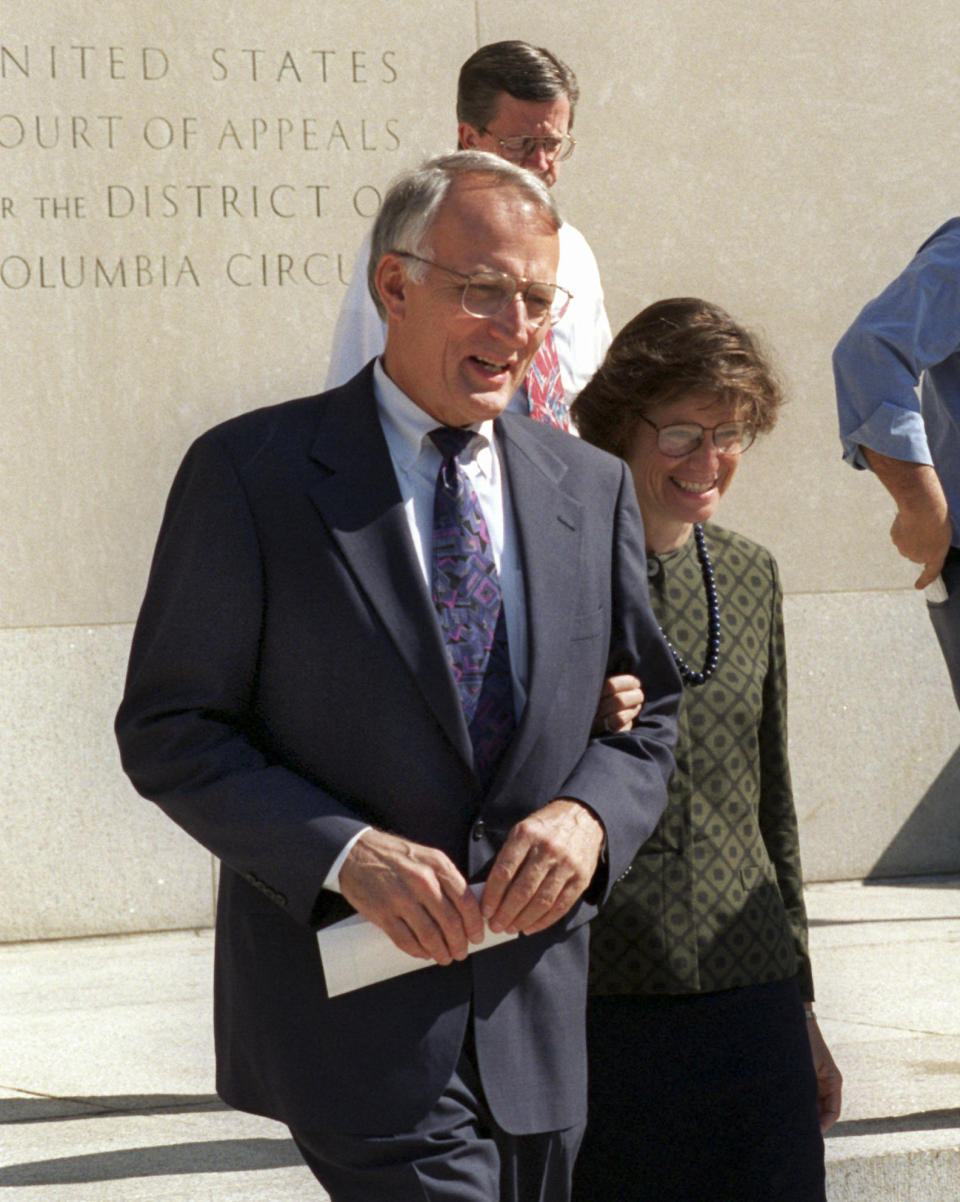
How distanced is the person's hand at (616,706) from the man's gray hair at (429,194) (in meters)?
0.56

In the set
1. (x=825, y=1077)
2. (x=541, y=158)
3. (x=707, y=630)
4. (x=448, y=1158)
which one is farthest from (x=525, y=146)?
(x=448, y=1158)

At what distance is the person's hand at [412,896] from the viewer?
6.81 ft

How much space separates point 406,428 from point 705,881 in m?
0.81

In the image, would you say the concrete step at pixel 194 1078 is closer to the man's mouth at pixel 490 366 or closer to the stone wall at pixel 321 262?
the stone wall at pixel 321 262

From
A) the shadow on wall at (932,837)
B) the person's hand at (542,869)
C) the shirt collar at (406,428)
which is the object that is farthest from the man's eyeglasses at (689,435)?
the shadow on wall at (932,837)

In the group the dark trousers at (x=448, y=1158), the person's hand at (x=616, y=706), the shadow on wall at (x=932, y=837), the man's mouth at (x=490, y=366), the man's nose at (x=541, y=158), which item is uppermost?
the man's mouth at (x=490, y=366)

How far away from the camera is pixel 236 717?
88.1 inches

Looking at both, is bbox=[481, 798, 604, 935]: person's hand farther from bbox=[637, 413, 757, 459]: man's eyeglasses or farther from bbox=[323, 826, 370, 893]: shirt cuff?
bbox=[637, 413, 757, 459]: man's eyeglasses

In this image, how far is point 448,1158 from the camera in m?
2.12

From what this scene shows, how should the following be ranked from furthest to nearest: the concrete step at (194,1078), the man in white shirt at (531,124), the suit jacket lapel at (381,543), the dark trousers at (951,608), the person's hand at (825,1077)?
the man in white shirt at (531,124), the concrete step at (194,1078), the dark trousers at (951,608), the person's hand at (825,1077), the suit jacket lapel at (381,543)

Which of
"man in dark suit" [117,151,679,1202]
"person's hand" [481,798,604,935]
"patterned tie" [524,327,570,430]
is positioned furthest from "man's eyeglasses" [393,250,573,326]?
"patterned tie" [524,327,570,430]

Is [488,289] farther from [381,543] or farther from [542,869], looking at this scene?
[542,869]

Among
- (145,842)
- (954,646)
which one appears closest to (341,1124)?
(954,646)

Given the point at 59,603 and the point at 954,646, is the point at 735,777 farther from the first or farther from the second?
the point at 59,603
